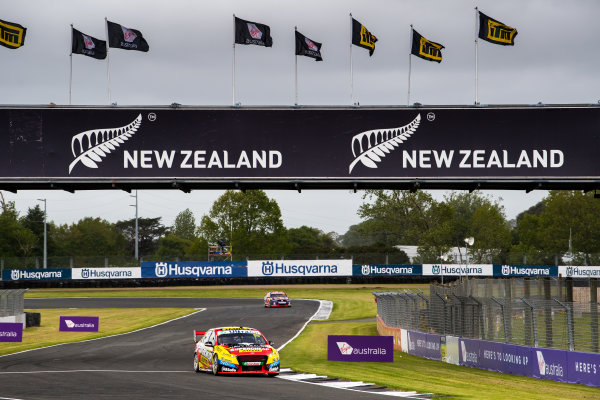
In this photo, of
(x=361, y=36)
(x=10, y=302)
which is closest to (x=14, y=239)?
(x=10, y=302)

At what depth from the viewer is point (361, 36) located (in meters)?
26.7

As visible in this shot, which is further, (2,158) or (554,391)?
(2,158)

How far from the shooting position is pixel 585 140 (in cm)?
2252

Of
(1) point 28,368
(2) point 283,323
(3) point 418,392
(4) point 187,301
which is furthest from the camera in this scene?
(4) point 187,301

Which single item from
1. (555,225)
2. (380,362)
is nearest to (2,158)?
(380,362)

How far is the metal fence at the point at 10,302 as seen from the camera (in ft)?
137

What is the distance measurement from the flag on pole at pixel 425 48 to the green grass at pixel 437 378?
10010 mm

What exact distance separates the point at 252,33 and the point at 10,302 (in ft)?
77.5

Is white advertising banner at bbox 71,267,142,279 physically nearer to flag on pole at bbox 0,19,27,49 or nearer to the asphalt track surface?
the asphalt track surface

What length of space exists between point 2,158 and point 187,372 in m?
8.07

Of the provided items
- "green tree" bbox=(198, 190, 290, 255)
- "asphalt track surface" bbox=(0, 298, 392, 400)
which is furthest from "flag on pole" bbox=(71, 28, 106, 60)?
"green tree" bbox=(198, 190, 290, 255)

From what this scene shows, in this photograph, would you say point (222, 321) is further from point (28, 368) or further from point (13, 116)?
point (13, 116)

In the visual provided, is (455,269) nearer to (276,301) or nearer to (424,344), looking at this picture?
(276,301)

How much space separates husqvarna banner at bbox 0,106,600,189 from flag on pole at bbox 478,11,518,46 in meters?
4.24
